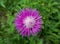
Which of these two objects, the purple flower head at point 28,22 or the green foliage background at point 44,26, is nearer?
the purple flower head at point 28,22

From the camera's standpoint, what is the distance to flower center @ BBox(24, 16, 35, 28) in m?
1.55

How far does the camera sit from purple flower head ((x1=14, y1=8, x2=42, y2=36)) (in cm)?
153

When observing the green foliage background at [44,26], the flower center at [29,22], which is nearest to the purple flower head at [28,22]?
the flower center at [29,22]

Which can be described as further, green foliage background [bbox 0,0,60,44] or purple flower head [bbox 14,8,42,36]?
green foliage background [bbox 0,0,60,44]

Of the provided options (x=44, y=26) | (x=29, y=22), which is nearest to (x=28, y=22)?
(x=29, y=22)

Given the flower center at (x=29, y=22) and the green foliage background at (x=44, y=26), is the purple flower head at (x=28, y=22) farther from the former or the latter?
the green foliage background at (x=44, y=26)

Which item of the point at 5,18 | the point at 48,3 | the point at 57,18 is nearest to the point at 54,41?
the point at 57,18

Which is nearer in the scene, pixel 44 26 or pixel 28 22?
pixel 28 22

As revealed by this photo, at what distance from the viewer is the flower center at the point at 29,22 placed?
1553mm

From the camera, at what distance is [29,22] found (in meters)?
1.58

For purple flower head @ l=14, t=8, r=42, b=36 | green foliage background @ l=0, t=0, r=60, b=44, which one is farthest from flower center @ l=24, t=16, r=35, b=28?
green foliage background @ l=0, t=0, r=60, b=44

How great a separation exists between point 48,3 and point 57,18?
16 cm

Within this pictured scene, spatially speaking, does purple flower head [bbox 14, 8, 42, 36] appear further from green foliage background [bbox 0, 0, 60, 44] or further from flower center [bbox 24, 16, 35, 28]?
green foliage background [bbox 0, 0, 60, 44]

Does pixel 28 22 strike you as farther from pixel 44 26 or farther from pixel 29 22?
pixel 44 26
